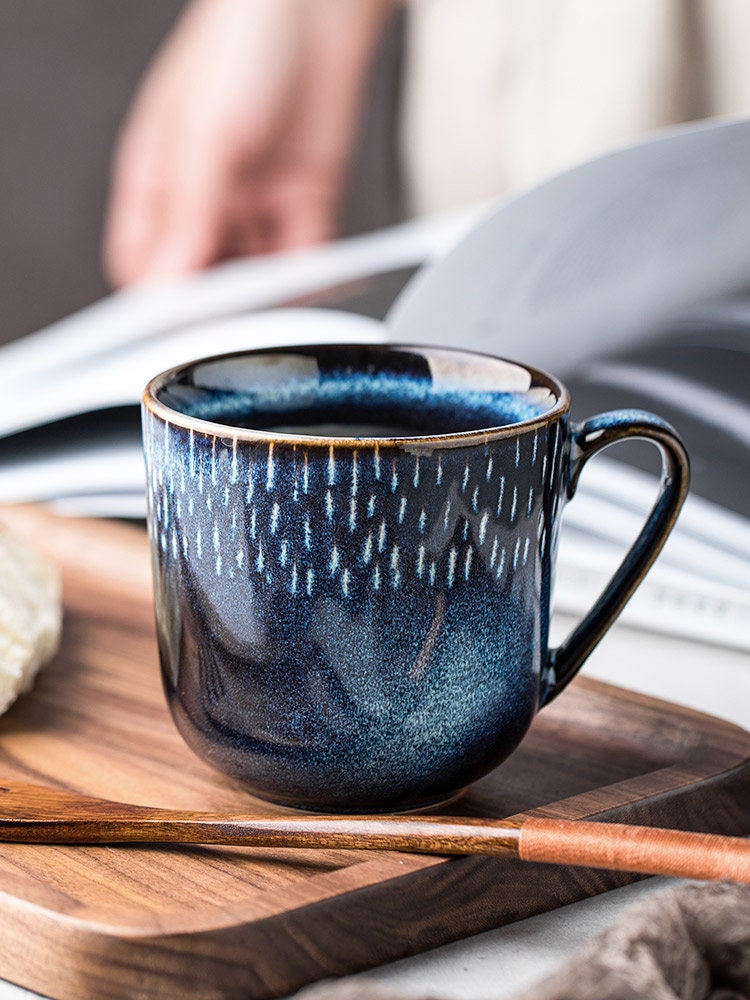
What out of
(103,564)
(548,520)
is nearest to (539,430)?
(548,520)

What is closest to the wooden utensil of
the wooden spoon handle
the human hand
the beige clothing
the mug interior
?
the wooden spoon handle

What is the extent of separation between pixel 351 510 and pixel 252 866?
0.33ft

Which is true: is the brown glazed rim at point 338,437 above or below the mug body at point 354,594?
above

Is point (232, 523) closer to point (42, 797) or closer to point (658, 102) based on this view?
point (42, 797)

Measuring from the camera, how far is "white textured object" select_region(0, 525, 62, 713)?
416 mm

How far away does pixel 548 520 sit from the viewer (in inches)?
13.6

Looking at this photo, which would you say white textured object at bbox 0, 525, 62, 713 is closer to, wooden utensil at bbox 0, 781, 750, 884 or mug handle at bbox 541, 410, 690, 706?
wooden utensil at bbox 0, 781, 750, 884

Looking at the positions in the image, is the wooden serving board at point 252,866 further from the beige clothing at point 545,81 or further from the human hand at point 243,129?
the human hand at point 243,129

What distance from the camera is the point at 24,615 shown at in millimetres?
434

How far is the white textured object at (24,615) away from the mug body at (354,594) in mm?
76

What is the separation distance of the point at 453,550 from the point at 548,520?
0.04 metres

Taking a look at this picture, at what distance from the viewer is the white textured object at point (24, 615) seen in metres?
0.42

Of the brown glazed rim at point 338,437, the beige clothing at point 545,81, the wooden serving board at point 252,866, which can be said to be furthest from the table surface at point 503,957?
the beige clothing at point 545,81

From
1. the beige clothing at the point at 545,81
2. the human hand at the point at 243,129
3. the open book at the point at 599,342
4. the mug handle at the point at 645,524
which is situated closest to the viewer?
the mug handle at the point at 645,524
